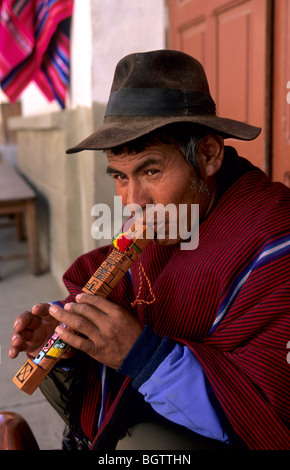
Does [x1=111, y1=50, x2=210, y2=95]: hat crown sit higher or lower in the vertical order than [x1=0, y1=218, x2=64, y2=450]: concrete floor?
higher

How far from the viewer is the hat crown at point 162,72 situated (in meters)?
1.25

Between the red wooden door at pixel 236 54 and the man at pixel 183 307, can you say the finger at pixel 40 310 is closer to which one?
the man at pixel 183 307

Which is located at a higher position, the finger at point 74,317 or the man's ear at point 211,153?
the man's ear at point 211,153

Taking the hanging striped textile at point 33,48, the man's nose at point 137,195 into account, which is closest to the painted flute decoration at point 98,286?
the man's nose at point 137,195

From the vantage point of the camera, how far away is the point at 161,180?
1.31 metres

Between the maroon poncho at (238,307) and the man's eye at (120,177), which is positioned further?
the man's eye at (120,177)

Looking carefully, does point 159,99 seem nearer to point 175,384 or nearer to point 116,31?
point 175,384

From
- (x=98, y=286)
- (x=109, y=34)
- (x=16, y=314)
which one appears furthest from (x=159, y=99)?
(x=16, y=314)

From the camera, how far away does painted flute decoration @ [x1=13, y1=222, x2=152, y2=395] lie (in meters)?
1.13

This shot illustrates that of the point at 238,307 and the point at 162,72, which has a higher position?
the point at 162,72

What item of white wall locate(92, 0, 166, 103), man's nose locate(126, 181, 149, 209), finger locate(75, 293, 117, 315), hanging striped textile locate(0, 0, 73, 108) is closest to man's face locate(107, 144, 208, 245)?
man's nose locate(126, 181, 149, 209)

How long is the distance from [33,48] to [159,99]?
316 cm

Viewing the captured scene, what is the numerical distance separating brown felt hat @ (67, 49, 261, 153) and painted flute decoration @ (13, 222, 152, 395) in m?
0.26

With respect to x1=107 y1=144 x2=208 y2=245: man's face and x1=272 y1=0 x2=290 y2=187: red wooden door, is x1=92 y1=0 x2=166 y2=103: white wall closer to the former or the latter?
x1=272 y1=0 x2=290 y2=187: red wooden door
